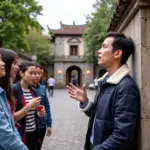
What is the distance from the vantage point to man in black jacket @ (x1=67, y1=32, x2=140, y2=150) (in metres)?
2.54

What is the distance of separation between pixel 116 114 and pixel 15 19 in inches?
872

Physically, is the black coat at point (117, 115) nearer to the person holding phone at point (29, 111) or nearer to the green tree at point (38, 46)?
the person holding phone at point (29, 111)

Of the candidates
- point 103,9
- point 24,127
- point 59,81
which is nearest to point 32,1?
point 103,9

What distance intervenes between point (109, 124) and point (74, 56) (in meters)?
49.0

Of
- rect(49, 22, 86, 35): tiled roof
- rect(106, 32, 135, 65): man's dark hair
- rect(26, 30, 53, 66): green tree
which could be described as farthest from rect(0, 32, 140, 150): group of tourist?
rect(49, 22, 86, 35): tiled roof

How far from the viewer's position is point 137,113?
9.02 feet

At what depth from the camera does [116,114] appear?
101 inches

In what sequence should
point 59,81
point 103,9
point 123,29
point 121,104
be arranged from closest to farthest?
point 121,104 → point 123,29 → point 103,9 → point 59,81

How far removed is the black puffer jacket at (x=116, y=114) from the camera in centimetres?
254

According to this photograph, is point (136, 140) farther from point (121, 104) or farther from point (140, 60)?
point (140, 60)

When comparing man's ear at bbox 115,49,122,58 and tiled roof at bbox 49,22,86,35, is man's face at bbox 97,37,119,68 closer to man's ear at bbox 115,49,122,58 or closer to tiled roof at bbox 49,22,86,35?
man's ear at bbox 115,49,122,58

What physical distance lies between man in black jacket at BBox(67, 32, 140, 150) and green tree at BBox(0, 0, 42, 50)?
2051 centimetres

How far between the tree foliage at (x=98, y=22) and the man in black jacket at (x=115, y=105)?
28240mm

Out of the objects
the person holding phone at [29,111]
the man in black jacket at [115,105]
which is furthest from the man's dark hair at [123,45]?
the person holding phone at [29,111]
